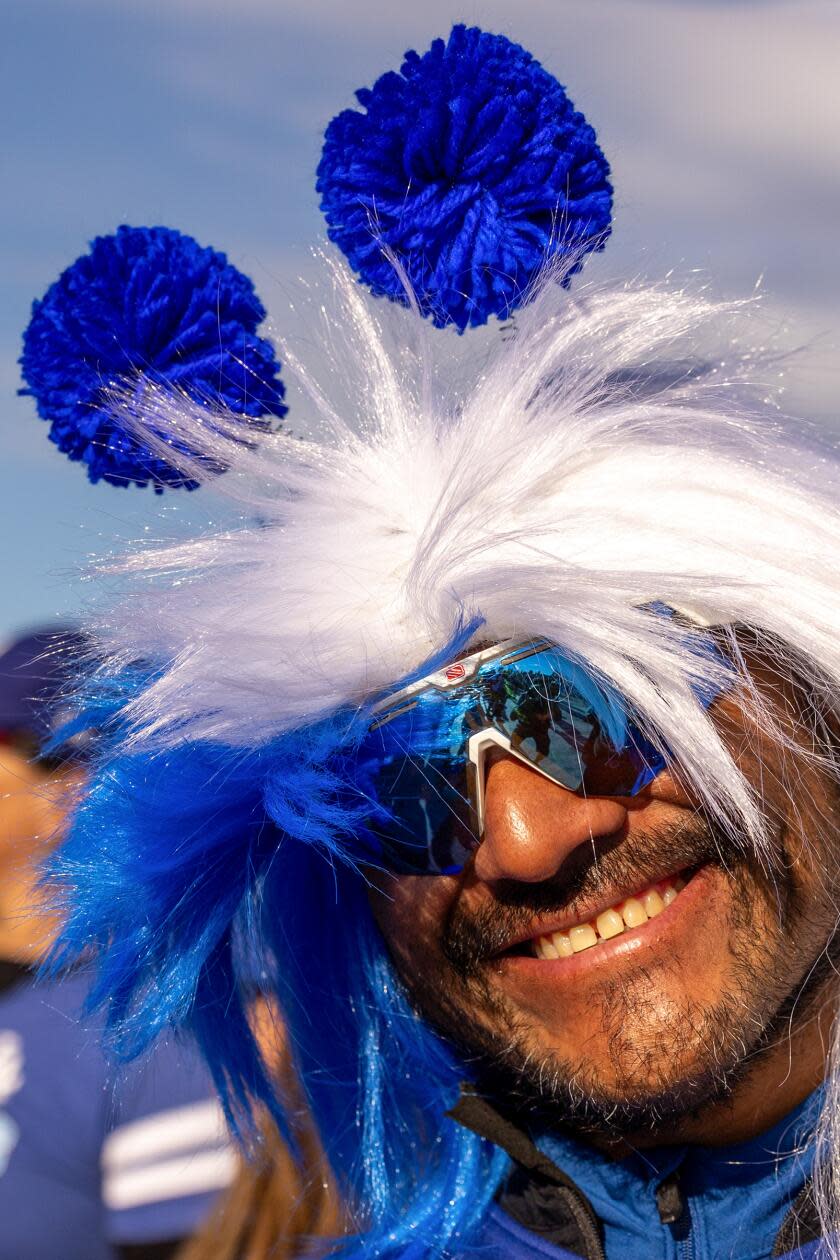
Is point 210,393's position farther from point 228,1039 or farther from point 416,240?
point 228,1039

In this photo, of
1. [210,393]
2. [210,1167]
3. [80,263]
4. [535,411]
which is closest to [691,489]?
[535,411]

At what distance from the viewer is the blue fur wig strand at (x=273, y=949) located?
1.71 m

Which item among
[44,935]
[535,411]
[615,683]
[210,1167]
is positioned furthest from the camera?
[210,1167]

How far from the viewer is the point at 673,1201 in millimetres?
1732

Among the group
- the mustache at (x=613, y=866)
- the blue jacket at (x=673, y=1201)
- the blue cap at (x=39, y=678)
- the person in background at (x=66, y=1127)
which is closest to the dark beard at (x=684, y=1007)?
the mustache at (x=613, y=866)

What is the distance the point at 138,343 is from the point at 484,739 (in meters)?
0.66

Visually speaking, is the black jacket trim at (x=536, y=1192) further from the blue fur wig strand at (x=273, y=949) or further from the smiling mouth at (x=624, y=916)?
the smiling mouth at (x=624, y=916)

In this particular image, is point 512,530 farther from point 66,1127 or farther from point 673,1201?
point 66,1127

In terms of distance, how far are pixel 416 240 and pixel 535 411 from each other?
0.82 feet

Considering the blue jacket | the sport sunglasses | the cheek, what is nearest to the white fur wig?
the sport sunglasses

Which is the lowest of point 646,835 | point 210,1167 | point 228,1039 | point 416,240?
point 210,1167

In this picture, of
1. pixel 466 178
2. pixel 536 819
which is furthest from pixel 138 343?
pixel 536 819

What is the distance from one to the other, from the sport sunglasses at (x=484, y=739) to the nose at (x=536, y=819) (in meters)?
0.02

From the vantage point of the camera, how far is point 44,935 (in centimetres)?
199
